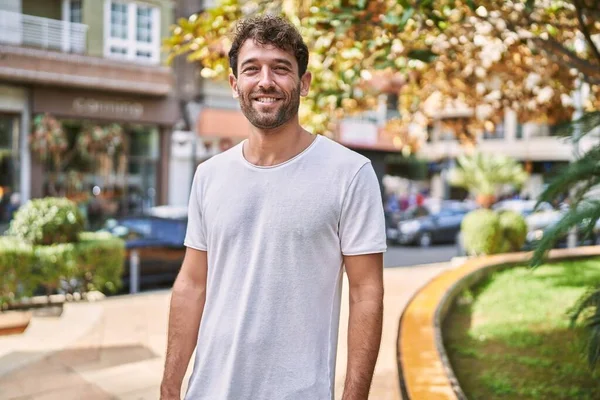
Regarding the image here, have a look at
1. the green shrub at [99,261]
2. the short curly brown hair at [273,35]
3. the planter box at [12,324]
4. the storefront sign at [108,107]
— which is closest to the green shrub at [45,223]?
→ the green shrub at [99,261]

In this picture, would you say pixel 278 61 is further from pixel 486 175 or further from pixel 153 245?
pixel 486 175

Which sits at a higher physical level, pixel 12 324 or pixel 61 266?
pixel 61 266

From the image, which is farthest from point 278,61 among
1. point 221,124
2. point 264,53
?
point 221,124

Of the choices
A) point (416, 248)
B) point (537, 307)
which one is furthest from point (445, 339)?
point (416, 248)

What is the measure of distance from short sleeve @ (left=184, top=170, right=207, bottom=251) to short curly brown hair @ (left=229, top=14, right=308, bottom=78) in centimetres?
49

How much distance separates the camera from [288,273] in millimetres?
2016

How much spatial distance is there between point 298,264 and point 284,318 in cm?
17

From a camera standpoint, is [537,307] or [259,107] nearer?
[259,107]

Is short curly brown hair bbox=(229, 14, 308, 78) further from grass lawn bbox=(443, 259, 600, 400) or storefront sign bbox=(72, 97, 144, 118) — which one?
storefront sign bbox=(72, 97, 144, 118)

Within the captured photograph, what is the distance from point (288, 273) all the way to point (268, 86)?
60 cm

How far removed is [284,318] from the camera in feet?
6.61

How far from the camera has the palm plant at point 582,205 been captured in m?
3.80

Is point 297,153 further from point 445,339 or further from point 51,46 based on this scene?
point 51,46

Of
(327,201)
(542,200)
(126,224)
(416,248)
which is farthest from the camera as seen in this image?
(416,248)
